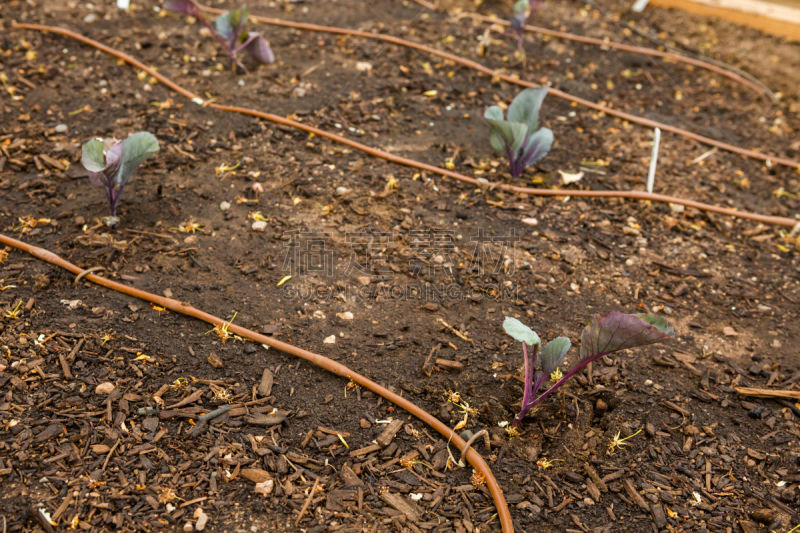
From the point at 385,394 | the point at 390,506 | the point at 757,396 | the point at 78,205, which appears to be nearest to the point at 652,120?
the point at 757,396

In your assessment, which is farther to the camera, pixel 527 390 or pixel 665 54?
pixel 665 54

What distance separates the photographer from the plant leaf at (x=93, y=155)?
2.03m

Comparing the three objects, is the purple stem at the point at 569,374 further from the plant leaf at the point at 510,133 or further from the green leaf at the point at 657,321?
the plant leaf at the point at 510,133

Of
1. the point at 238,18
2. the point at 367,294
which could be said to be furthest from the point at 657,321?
the point at 238,18

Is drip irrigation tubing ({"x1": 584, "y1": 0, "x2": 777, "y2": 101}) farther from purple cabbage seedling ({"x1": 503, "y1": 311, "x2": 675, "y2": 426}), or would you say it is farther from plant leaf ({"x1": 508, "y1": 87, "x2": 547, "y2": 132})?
purple cabbage seedling ({"x1": 503, "y1": 311, "x2": 675, "y2": 426})

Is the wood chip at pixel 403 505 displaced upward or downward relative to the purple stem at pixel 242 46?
downward

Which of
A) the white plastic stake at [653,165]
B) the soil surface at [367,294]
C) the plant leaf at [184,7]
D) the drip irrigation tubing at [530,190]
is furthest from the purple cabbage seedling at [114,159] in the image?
the white plastic stake at [653,165]

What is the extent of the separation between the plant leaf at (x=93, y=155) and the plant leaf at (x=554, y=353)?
1837 millimetres

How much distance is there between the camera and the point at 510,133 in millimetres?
2533

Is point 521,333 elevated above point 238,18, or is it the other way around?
point 238,18

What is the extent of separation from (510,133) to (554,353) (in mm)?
1279

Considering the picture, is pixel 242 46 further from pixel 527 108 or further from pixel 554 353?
pixel 554 353

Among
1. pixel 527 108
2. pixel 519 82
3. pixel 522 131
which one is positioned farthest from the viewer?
pixel 519 82

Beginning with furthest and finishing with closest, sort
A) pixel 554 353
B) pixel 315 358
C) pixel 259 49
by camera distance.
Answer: pixel 259 49
pixel 315 358
pixel 554 353
